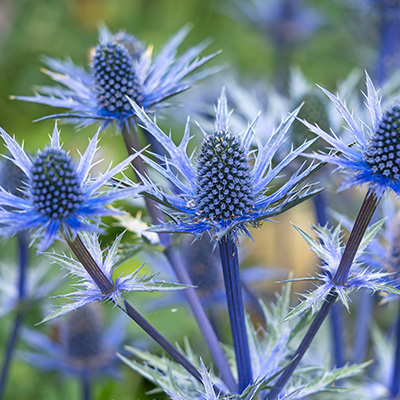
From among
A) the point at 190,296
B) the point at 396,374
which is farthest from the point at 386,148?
the point at 396,374

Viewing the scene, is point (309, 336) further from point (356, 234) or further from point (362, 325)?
point (362, 325)

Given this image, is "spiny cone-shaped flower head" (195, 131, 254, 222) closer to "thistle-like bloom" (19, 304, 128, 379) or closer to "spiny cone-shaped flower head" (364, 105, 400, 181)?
"spiny cone-shaped flower head" (364, 105, 400, 181)

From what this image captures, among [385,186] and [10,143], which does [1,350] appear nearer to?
[10,143]

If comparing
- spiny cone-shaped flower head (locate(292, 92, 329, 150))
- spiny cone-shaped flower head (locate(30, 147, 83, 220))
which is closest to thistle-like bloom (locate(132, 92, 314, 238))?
spiny cone-shaped flower head (locate(30, 147, 83, 220))

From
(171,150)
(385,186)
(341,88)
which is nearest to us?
(385,186)

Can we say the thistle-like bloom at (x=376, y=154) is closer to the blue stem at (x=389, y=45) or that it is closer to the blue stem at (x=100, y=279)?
the blue stem at (x=100, y=279)

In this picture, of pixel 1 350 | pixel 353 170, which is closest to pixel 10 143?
pixel 353 170

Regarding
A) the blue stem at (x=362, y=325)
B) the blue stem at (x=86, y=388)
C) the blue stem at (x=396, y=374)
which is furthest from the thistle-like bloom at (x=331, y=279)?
the blue stem at (x=86, y=388)
